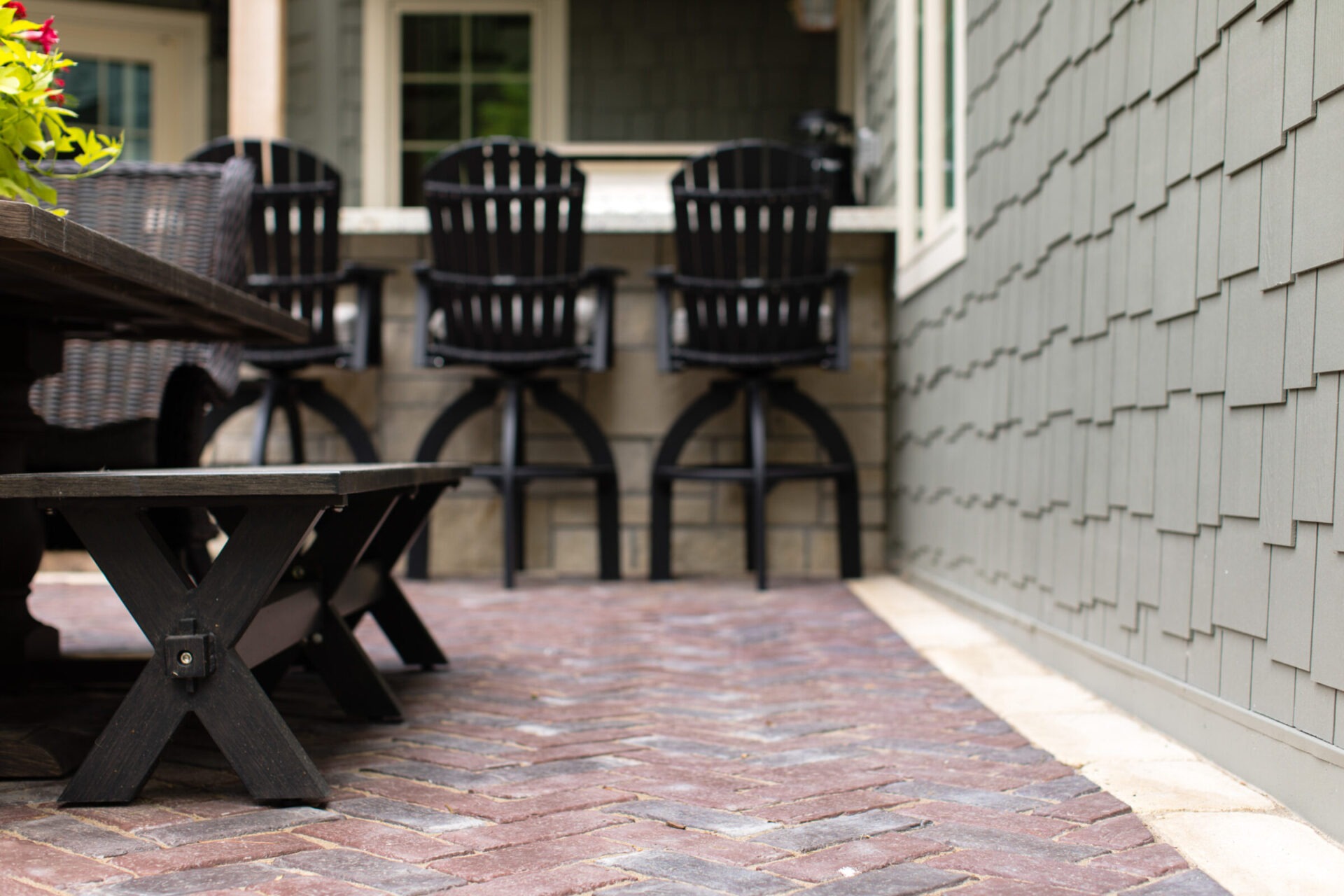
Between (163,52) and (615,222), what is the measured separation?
4.28 meters

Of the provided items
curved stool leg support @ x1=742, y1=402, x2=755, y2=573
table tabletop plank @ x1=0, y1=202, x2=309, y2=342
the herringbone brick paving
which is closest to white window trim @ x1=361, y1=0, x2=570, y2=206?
curved stool leg support @ x1=742, y1=402, x2=755, y2=573

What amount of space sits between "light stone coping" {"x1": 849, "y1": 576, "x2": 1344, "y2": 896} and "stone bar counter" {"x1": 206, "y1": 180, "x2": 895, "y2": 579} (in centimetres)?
149

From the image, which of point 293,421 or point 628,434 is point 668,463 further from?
point 293,421

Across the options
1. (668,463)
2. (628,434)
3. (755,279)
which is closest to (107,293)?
(755,279)

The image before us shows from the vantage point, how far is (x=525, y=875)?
116 cm

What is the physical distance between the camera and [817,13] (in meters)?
5.32

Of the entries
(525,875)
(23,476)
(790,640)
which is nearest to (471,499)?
(790,640)

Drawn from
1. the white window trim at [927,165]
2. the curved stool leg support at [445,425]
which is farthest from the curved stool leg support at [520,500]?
the white window trim at [927,165]

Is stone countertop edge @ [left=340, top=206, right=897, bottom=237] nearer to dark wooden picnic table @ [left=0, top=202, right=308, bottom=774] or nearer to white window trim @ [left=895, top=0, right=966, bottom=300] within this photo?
white window trim @ [left=895, top=0, right=966, bottom=300]

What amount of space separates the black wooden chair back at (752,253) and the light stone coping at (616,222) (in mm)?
424

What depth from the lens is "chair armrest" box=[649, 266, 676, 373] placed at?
11.8ft

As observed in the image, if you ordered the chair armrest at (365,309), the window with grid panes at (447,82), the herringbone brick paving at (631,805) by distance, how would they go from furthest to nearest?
the window with grid panes at (447,82)
the chair armrest at (365,309)
the herringbone brick paving at (631,805)

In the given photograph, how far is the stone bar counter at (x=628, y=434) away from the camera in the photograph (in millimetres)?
4062

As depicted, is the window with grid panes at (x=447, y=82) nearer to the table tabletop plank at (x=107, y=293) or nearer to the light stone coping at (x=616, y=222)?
the light stone coping at (x=616, y=222)
